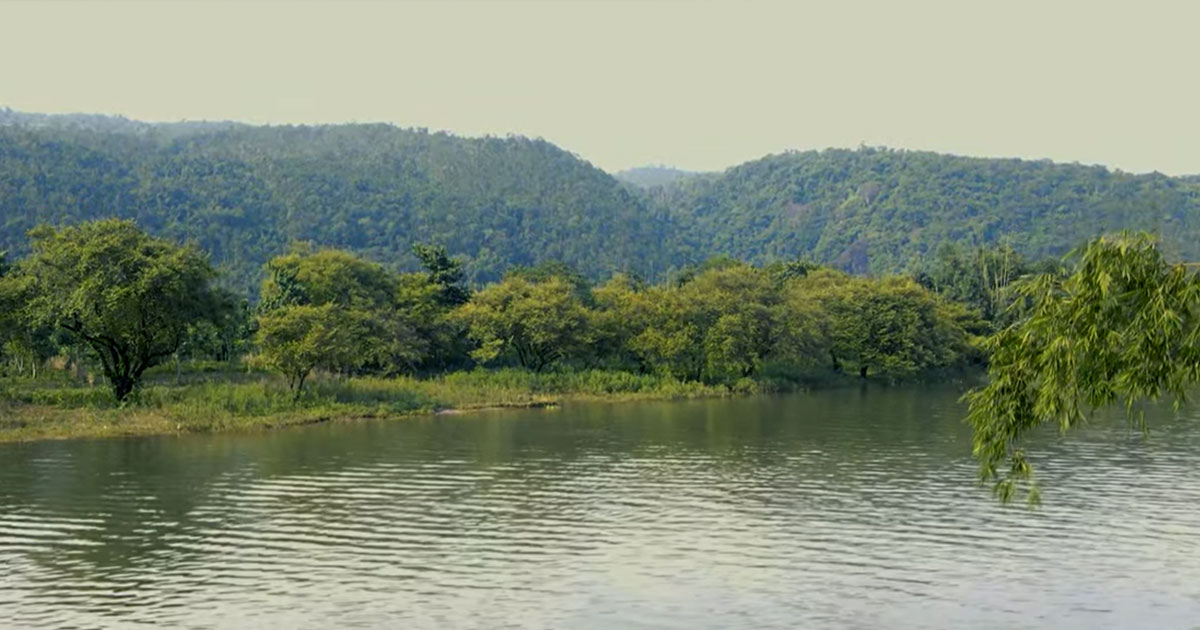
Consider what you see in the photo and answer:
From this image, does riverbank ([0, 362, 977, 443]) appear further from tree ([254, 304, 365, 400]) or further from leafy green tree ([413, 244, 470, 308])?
leafy green tree ([413, 244, 470, 308])

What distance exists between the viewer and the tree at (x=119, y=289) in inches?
2304

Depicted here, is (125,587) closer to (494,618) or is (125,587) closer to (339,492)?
(494,618)

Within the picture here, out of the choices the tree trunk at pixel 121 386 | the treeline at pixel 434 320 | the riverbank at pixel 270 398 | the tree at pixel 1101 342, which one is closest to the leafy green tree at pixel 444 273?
the treeline at pixel 434 320

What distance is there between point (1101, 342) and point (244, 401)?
5291cm

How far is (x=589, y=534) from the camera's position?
3256cm

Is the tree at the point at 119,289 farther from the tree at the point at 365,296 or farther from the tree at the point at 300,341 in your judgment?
the tree at the point at 365,296

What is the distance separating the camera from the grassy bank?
5697 cm

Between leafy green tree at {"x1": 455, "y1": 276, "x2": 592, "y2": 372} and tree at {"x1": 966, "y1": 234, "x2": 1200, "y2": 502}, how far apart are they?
6977cm

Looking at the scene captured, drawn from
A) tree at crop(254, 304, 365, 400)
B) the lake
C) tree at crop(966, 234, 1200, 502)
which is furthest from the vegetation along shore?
tree at crop(966, 234, 1200, 502)

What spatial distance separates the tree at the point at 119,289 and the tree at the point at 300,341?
3.27m

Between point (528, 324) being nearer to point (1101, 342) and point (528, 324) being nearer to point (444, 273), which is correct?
point (444, 273)

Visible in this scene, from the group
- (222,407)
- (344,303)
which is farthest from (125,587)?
(344,303)

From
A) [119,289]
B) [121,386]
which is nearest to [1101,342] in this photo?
[119,289]

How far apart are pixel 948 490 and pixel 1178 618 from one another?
15814 millimetres
